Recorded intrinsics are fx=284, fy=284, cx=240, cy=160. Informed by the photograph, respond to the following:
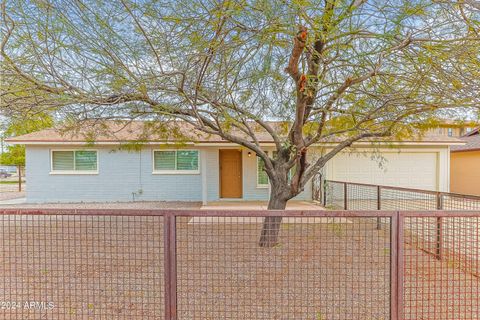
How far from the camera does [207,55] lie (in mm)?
3549

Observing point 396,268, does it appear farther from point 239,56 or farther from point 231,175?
point 231,175

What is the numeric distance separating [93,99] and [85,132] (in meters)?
2.50

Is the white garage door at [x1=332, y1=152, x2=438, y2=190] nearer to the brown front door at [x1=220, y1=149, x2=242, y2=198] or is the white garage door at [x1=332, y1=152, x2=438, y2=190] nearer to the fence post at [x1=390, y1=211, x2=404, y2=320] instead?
the brown front door at [x1=220, y1=149, x2=242, y2=198]

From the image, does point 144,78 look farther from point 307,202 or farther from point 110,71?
point 307,202

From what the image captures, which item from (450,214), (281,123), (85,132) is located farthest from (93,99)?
(450,214)

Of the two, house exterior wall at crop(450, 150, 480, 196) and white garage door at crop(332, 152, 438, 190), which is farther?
house exterior wall at crop(450, 150, 480, 196)

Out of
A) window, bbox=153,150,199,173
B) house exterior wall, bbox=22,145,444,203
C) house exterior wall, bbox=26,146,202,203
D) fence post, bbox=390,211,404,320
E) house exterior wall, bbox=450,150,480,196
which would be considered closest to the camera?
fence post, bbox=390,211,404,320

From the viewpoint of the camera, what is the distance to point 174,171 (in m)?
12.5

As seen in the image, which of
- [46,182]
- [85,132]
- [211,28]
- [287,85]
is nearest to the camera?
[211,28]

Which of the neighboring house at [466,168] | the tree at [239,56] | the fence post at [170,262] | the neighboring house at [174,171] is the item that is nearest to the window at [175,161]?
the neighboring house at [174,171]

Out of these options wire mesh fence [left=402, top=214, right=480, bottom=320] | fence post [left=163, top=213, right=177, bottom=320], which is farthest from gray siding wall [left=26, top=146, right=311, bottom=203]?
fence post [left=163, top=213, right=177, bottom=320]

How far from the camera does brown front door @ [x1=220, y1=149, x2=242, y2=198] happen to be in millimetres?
12297

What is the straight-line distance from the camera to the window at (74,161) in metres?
12.3

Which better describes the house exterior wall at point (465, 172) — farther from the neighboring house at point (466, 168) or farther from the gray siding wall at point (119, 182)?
the gray siding wall at point (119, 182)
